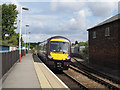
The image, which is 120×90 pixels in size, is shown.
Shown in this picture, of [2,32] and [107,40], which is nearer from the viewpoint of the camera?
[107,40]

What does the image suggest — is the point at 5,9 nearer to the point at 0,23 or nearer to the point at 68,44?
the point at 0,23

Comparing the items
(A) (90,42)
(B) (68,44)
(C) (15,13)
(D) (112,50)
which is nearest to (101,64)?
(D) (112,50)

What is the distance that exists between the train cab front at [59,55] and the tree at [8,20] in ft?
121

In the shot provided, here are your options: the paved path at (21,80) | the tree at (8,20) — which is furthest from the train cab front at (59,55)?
the tree at (8,20)

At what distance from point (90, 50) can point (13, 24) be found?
3214 centimetres

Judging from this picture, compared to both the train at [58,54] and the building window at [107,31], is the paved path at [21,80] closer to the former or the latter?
the train at [58,54]

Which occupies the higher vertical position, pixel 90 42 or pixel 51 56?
pixel 90 42

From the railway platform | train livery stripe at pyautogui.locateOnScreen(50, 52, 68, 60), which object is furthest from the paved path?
train livery stripe at pyautogui.locateOnScreen(50, 52, 68, 60)

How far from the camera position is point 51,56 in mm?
14672

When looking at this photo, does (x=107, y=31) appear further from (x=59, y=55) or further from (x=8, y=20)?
(x=8, y=20)

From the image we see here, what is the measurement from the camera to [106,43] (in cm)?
2127

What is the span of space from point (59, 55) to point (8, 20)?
132 feet

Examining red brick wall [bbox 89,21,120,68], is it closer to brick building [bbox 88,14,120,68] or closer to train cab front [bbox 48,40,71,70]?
brick building [bbox 88,14,120,68]

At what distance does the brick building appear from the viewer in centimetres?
1867
